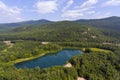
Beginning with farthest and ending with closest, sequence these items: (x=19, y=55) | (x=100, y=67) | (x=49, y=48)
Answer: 1. (x=49, y=48)
2. (x=19, y=55)
3. (x=100, y=67)

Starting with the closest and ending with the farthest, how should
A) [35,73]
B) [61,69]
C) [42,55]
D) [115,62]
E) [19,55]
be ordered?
[35,73] < [61,69] < [115,62] < [19,55] < [42,55]

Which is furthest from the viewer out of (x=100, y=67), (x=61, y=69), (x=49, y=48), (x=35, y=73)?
(x=49, y=48)

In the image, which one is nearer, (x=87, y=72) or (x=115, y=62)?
(x=87, y=72)

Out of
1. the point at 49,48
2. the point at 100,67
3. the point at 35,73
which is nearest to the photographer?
the point at 35,73

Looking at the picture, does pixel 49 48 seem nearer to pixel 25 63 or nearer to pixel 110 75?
pixel 25 63

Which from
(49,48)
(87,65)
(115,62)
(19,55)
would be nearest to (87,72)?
(87,65)

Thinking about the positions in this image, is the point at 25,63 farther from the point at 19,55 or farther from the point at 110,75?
the point at 110,75

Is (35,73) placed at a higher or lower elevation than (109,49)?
higher

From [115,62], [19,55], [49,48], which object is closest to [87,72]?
[115,62]

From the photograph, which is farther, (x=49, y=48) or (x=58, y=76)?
(x=49, y=48)

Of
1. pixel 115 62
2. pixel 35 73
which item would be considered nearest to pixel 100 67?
pixel 115 62
